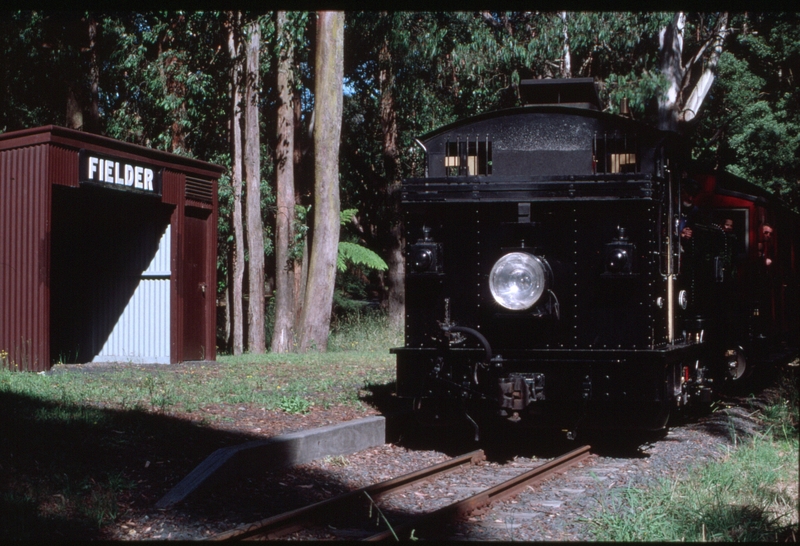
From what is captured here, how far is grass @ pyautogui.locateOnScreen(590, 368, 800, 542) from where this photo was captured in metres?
5.55

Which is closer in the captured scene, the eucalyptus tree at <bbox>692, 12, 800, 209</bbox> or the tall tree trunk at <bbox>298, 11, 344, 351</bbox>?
the tall tree trunk at <bbox>298, 11, 344, 351</bbox>

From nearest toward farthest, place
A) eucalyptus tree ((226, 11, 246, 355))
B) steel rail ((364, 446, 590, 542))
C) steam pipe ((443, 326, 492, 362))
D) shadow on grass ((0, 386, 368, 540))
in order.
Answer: steel rail ((364, 446, 590, 542))
shadow on grass ((0, 386, 368, 540))
steam pipe ((443, 326, 492, 362))
eucalyptus tree ((226, 11, 246, 355))

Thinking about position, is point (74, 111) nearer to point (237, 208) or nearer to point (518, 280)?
point (237, 208)

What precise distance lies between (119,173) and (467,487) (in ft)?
28.8

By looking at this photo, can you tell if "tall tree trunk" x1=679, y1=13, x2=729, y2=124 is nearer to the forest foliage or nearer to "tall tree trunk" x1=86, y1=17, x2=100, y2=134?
the forest foliage

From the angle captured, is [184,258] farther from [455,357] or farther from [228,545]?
[228,545]

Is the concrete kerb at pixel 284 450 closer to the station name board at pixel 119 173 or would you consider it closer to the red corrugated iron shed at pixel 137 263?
the station name board at pixel 119 173

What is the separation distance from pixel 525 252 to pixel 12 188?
840cm

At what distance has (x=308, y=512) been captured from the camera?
20.7ft

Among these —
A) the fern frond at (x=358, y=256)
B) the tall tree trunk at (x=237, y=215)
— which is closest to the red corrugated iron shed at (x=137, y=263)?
the tall tree trunk at (x=237, y=215)

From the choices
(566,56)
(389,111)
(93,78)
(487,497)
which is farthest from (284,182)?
(487,497)

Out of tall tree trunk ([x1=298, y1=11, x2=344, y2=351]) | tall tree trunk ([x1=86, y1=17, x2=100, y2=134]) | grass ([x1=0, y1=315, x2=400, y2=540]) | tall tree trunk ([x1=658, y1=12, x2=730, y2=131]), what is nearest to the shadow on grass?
grass ([x1=0, y1=315, x2=400, y2=540])

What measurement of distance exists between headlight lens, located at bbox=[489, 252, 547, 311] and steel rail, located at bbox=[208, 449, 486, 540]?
1571 mm

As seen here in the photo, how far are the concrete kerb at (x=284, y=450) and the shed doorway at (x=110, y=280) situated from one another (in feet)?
23.1
